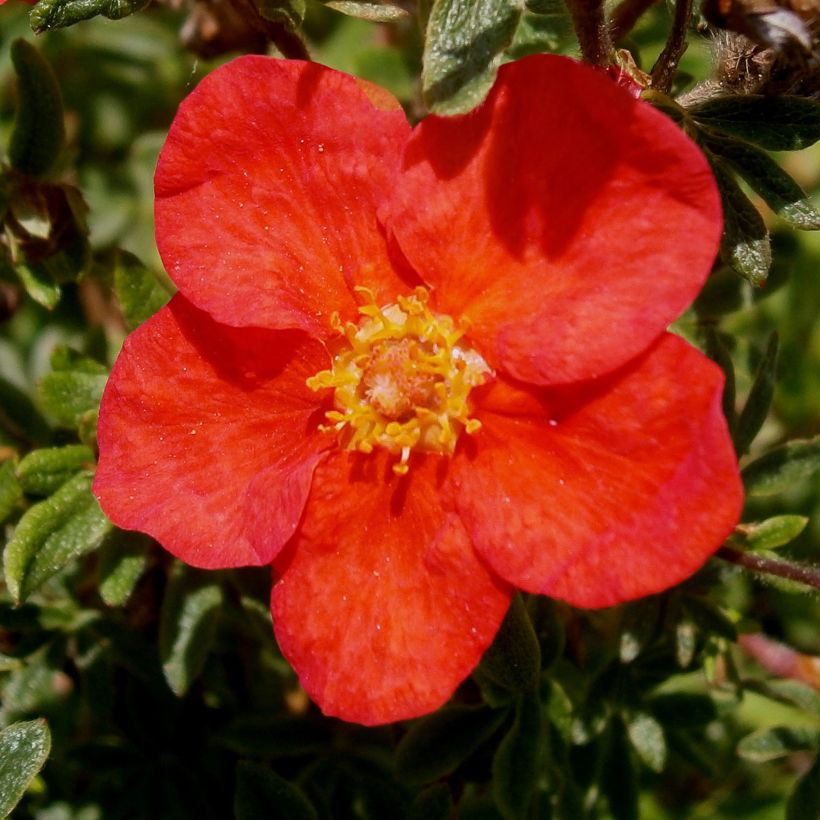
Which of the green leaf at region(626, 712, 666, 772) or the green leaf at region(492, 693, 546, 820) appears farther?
the green leaf at region(626, 712, 666, 772)

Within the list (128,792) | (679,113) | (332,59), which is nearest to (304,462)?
(679,113)

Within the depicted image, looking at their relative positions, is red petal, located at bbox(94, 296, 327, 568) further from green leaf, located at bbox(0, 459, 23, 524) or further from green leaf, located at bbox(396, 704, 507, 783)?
green leaf, located at bbox(396, 704, 507, 783)

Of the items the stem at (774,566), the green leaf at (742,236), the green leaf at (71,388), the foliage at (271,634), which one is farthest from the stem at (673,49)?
the green leaf at (71,388)

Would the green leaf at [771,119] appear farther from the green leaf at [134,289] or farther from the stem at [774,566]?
the green leaf at [134,289]

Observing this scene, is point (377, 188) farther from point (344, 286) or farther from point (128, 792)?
point (128, 792)

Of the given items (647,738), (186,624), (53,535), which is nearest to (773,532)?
(647,738)

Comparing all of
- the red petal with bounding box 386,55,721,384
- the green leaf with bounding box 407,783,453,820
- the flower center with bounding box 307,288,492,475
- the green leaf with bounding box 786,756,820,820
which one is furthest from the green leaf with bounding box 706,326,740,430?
the green leaf with bounding box 407,783,453,820
